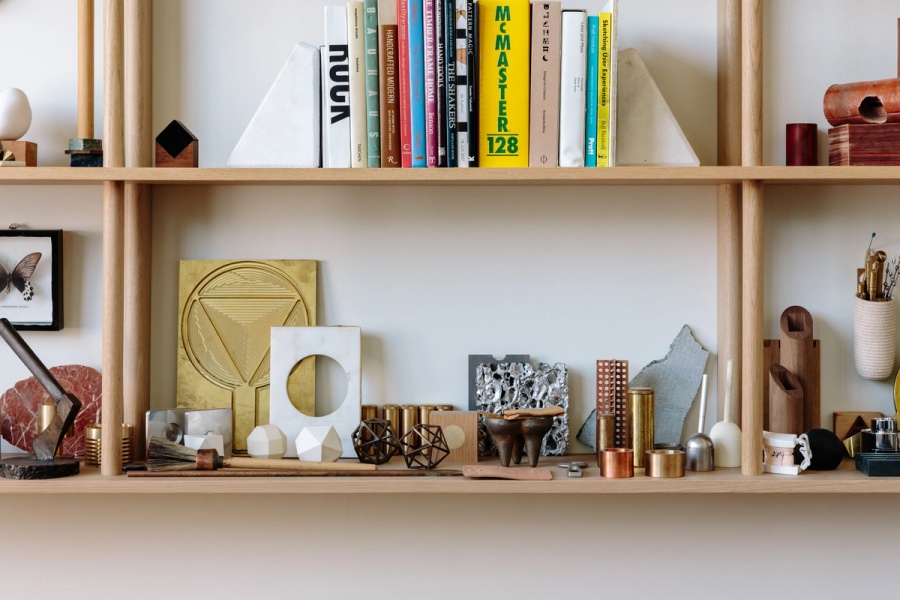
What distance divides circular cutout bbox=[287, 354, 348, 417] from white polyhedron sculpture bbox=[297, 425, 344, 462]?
0.31 feet

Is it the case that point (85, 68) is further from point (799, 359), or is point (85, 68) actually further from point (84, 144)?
point (799, 359)

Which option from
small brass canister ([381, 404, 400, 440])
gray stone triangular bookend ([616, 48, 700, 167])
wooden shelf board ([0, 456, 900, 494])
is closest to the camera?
wooden shelf board ([0, 456, 900, 494])

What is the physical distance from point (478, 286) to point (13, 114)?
83cm

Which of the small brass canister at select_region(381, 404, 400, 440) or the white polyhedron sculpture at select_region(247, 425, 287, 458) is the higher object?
the small brass canister at select_region(381, 404, 400, 440)

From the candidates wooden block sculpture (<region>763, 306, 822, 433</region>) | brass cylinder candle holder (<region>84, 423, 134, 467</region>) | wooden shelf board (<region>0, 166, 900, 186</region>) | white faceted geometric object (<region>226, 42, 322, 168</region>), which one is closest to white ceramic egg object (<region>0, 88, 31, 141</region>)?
wooden shelf board (<region>0, 166, 900, 186</region>)

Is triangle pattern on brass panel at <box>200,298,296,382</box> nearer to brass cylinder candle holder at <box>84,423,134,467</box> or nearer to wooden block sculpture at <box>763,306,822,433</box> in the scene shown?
brass cylinder candle holder at <box>84,423,134,467</box>

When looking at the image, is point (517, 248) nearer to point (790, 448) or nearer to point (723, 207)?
point (723, 207)

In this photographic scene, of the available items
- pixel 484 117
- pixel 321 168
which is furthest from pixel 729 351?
pixel 321 168

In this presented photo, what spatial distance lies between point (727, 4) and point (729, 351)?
60 cm

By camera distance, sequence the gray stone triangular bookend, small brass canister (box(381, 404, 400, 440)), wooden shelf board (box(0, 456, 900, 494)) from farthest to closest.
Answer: small brass canister (box(381, 404, 400, 440)) < the gray stone triangular bookend < wooden shelf board (box(0, 456, 900, 494))

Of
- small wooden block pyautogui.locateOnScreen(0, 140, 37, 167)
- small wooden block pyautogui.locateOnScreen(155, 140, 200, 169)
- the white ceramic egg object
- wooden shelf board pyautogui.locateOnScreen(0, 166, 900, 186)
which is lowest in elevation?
wooden shelf board pyautogui.locateOnScreen(0, 166, 900, 186)

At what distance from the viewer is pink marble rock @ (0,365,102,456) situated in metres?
1.52

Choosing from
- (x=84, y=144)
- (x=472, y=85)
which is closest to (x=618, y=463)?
(x=472, y=85)

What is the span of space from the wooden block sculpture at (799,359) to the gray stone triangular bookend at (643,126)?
35cm
